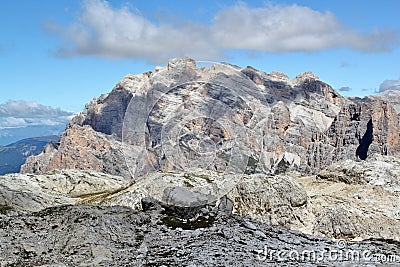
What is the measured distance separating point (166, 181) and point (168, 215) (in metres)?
21.0

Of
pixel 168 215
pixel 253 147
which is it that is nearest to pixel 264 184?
pixel 168 215

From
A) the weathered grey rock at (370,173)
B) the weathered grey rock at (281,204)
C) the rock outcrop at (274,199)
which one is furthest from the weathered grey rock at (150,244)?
the weathered grey rock at (370,173)

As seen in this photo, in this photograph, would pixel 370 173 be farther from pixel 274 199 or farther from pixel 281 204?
pixel 274 199

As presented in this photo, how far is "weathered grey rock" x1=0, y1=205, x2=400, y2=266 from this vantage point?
29203 mm

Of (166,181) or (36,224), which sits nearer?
(36,224)

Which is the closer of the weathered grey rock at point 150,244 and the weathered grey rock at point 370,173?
the weathered grey rock at point 150,244

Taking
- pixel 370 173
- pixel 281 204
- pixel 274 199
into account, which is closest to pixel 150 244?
pixel 274 199

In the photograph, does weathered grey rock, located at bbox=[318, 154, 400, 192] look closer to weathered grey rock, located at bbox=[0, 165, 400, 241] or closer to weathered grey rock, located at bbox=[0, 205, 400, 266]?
weathered grey rock, located at bbox=[0, 165, 400, 241]

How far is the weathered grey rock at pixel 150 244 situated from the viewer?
29203mm

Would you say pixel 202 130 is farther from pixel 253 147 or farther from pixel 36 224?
pixel 36 224

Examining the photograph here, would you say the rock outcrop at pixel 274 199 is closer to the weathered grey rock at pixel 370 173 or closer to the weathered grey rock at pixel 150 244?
the weathered grey rock at pixel 370 173

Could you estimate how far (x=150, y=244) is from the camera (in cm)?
3272

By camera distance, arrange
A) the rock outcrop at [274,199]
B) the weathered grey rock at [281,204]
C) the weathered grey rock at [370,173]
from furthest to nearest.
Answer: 1. the weathered grey rock at [370,173]
2. the weathered grey rock at [281,204]
3. the rock outcrop at [274,199]

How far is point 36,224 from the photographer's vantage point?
35.4m
